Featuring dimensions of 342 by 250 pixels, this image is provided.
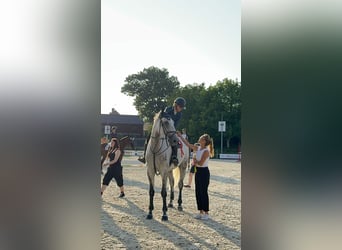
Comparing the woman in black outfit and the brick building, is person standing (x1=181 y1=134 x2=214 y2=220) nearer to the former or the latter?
the woman in black outfit

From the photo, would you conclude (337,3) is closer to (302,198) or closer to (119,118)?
(302,198)

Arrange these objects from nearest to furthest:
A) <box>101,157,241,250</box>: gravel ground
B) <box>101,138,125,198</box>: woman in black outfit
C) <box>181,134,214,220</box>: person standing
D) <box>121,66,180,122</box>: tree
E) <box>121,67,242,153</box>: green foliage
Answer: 1. <box>101,157,241,250</box>: gravel ground
2. <box>181,134,214,220</box>: person standing
3. <box>101,138,125,198</box>: woman in black outfit
4. <box>121,67,242,153</box>: green foliage
5. <box>121,66,180,122</box>: tree

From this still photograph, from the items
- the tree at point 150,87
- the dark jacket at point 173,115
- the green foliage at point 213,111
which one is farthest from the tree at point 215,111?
the dark jacket at point 173,115

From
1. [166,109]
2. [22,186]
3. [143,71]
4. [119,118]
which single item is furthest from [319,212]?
[143,71]

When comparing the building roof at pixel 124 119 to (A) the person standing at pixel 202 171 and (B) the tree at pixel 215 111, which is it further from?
(A) the person standing at pixel 202 171

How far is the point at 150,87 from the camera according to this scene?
70438mm

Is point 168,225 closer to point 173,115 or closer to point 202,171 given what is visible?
point 202,171

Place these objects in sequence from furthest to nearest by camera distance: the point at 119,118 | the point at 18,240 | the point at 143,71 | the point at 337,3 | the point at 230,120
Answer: the point at 143,71, the point at 119,118, the point at 230,120, the point at 18,240, the point at 337,3

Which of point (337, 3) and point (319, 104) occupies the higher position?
point (337, 3)

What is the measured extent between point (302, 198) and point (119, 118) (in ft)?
196

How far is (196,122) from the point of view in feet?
140

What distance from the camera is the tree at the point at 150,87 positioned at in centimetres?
6630

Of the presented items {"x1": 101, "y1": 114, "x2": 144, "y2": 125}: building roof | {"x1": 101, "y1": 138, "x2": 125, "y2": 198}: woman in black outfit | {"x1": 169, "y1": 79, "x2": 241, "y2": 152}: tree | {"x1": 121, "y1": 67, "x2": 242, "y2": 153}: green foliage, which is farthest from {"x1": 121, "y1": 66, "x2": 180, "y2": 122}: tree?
{"x1": 101, "y1": 138, "x2": 125, "y2": 198}: woman in black outfit

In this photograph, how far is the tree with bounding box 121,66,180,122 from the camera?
6630 centimetres
